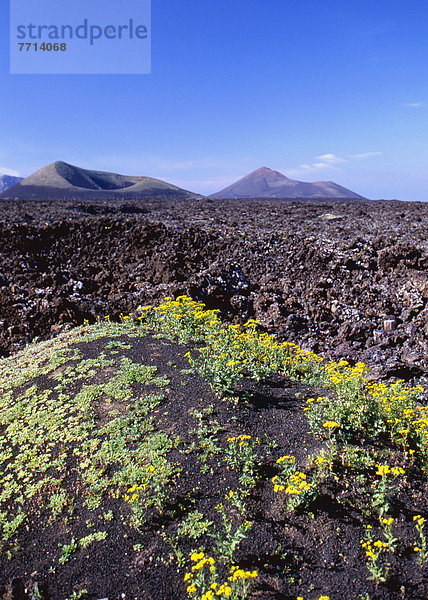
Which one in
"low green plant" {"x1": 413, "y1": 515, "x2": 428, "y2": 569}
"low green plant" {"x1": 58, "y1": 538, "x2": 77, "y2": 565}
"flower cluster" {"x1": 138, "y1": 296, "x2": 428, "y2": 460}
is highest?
"flower cluster" {"x1": 138, "y1": 296, "x2": 428, "y2": 460}

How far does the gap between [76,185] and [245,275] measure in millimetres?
61109

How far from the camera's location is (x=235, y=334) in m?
7.63

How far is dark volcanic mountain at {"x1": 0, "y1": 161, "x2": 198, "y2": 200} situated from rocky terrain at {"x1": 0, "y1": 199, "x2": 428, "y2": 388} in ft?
110

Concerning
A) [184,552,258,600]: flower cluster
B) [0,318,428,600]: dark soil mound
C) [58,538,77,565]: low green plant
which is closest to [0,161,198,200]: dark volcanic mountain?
[0,318,428,600]: dark soil mound

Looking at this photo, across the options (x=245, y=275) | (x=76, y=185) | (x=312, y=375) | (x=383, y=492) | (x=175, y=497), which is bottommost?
(x=175, y=497)

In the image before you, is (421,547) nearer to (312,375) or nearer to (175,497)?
(175,497)

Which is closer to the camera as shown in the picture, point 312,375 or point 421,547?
point 421,547

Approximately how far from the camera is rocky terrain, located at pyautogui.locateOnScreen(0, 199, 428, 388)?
8984 mm

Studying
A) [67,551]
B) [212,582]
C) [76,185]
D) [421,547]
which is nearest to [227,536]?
[212,582]

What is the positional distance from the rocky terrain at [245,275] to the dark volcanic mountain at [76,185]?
33448 mm

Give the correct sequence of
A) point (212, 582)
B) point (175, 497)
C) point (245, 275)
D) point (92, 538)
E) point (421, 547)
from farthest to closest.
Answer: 1. point (245, 275)
2. point (175, 497)
3. point (92, 538)
4. point (421, 547)
5. point (212, 582)

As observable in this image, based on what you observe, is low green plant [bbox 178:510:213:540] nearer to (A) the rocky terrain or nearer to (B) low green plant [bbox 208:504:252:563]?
(B) low green plant [bbox 208:504:252:563]

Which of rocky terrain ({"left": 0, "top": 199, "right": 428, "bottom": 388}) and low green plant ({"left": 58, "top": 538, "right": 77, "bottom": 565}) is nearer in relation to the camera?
low green plant ({"left": 58, "top": 538, "right": 77, "bottom": 565})

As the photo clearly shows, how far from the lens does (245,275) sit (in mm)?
11312
